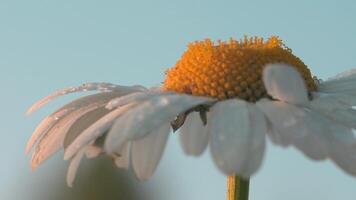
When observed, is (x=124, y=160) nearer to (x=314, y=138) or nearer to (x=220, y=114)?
(x=220, y=114)

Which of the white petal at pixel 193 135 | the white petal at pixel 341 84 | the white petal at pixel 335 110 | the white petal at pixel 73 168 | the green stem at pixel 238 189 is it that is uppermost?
the white petal at pixel 341 84

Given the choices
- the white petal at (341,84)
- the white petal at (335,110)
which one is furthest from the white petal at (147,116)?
the white petal at (341,84)

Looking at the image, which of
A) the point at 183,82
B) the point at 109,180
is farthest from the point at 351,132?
the point at 109,180

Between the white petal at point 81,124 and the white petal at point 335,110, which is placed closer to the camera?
the white petal at point 335,110

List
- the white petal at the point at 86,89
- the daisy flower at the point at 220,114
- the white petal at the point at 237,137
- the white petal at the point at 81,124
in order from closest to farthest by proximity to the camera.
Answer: the white petal at the point at 237,137
the daisy flower at the point at 220,114
the white petal at the point at 81,124
the white petal at the point at 86,89

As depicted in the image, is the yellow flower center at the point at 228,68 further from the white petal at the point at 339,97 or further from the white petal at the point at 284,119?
the white petal at the point at 284,119

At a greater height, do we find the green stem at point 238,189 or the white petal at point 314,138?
the white petal at point 314,138

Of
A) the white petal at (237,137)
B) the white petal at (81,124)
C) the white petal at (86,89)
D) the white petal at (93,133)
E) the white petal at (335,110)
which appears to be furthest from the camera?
the white petal at (86,89)

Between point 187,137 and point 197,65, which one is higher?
point 197,65

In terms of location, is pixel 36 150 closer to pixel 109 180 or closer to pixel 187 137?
pixel 187 137

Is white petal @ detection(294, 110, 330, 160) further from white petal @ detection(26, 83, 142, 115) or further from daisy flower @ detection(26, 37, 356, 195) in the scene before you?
white petal @ detection(26, 83, 142, 115)
